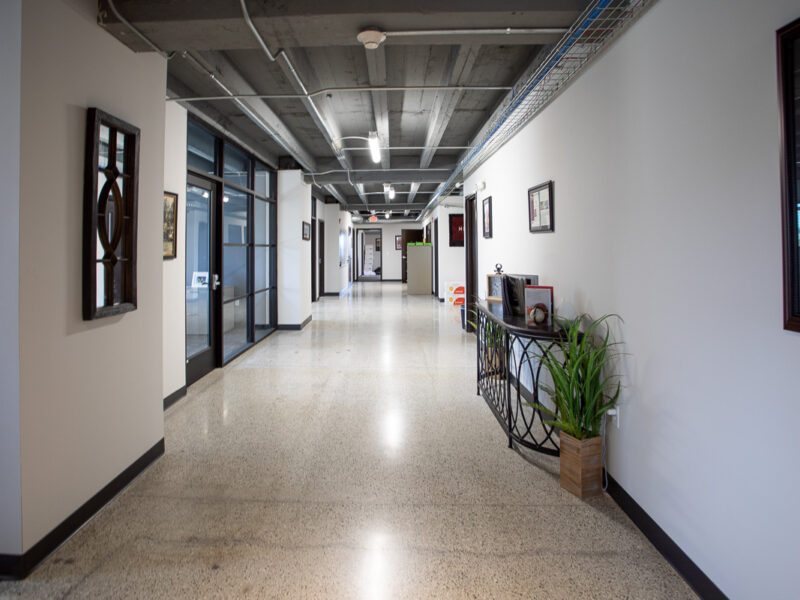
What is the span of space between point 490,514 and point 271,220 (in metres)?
6.11

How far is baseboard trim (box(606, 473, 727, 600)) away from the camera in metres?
1.62

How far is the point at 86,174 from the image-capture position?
2.06 metres

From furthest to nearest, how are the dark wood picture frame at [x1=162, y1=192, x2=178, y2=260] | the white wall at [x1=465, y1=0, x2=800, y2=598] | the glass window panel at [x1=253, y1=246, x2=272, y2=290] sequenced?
1. the glass window panel at [x1=253, y1=246, x2=272, y2=290]
2. the dark wood picture frame at [x1=162, y1=192, x2=178, y2=260]
3. the white wall at [x1=465, y1=0, x2=800, y2=598]

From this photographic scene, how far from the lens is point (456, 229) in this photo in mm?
11117

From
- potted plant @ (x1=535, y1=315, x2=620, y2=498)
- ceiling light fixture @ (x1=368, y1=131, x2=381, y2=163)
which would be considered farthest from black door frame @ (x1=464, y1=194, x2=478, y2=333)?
potted plant @ (x1=535, y1=315, x2=620, y2=498)

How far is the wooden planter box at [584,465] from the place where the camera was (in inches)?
92.0

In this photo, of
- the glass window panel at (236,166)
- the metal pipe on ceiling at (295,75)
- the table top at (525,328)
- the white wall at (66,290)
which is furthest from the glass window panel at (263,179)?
Answer: the table top at (525,328)

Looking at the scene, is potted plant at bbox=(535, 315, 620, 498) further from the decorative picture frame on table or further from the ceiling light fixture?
the ceiling light fixture

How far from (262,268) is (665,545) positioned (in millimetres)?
6400

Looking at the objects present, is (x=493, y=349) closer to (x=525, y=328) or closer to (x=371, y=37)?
(x=525, y=328)

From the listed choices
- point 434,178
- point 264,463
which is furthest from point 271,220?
point 264,463

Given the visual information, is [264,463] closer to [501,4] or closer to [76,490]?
[76,490]

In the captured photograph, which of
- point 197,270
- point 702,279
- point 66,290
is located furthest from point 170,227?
point 702,279

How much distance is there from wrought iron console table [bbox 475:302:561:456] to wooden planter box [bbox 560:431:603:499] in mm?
292
